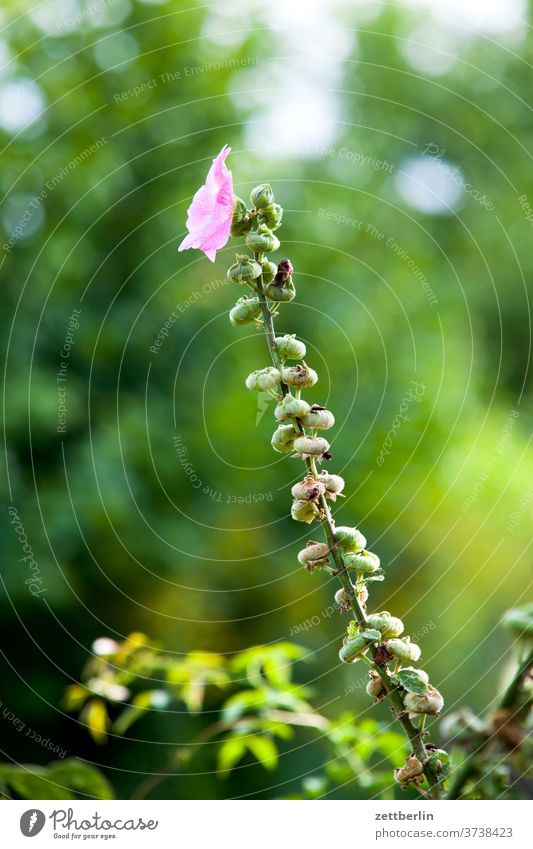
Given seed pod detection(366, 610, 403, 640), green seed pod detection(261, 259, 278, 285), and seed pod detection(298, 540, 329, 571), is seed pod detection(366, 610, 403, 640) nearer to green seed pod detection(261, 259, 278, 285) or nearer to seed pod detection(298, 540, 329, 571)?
seed pod detection(298, 540, 329, 571)

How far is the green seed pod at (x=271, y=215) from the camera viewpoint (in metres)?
0.44

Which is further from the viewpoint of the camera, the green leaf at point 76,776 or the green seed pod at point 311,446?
the green leaf at point 76,776

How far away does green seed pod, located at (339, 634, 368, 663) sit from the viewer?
0.38 meters

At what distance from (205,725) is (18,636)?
86 centimetres

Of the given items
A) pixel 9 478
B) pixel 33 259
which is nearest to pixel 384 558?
pixel 9 478

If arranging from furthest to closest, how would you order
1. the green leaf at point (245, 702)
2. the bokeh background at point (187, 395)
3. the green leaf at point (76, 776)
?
the bokeh background at point (187, 395)
the green leaf at point (245, 702)
the green leaf at point (76, 776)

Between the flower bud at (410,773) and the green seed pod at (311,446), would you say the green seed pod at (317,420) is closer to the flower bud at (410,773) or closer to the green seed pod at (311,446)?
the green seed pod at (311,446)

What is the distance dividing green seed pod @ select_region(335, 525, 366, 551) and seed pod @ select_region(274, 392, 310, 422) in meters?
0.06

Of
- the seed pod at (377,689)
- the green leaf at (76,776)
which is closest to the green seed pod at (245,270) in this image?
the seed pod at (377,689)

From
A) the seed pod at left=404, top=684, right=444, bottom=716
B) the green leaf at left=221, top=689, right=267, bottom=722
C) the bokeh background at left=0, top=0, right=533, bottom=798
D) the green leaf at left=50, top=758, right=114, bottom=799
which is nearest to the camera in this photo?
the seed pod at left=404, top=684, right=444, bottom=716

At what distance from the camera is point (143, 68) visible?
10.5 feet

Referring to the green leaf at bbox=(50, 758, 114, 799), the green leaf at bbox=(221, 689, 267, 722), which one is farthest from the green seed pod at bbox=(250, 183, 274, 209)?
the green leaf at bbox=(221, 689, 267, 722)

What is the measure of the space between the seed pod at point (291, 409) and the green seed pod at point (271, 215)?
11 centimetres

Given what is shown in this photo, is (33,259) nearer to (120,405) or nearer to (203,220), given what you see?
(120,405)
